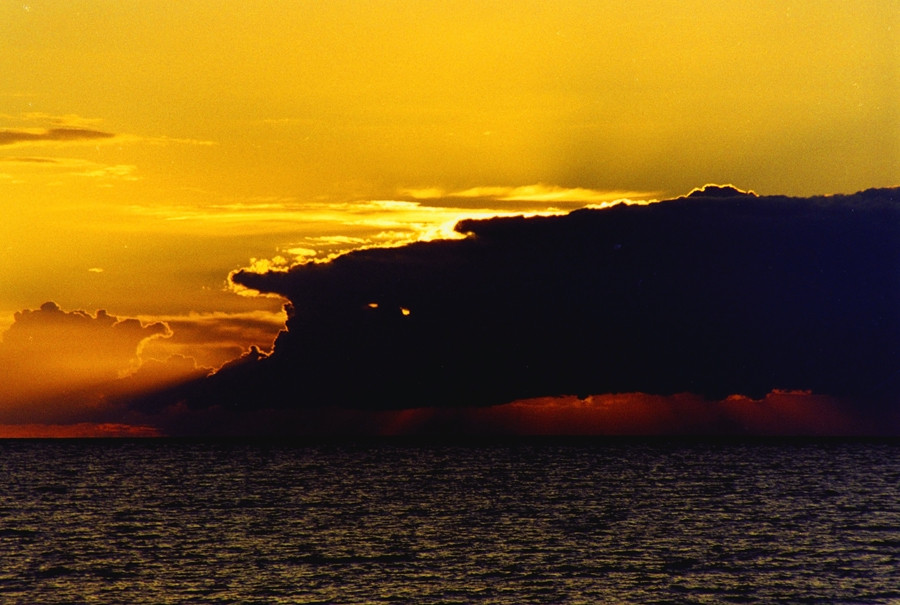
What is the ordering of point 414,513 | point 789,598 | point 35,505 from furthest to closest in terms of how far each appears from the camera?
point 35,505, point 414,513, point 789,598

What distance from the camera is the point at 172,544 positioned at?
2677 inches

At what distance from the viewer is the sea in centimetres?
5131

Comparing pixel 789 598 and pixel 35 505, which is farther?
pixel 35 505

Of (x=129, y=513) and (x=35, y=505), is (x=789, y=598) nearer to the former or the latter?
(x=129, y=513)

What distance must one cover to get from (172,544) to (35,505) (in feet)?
117

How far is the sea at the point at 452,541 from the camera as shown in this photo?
51.3 m

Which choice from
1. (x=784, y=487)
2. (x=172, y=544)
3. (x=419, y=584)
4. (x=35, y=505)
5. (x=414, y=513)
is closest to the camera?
(x=419, y=584)

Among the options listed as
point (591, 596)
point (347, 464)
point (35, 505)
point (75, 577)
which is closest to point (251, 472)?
point (347, 464)

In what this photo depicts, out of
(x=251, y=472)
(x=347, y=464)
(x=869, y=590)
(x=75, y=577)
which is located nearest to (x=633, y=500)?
(x=869, y=590)

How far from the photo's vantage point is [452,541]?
68.6 meters

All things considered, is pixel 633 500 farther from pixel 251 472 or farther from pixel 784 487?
pixel 251 472

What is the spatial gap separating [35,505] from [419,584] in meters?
57.7

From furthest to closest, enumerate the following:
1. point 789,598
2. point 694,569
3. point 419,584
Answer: point 694,569, point 419,584, point 789,598

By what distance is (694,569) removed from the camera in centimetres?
5722
